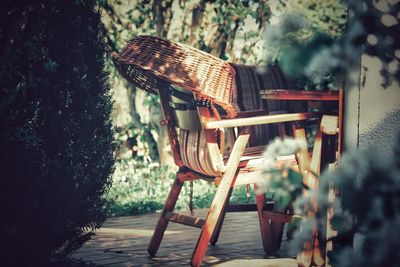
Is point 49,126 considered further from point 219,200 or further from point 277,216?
point 277,216

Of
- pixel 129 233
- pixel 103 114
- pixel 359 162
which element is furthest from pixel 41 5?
pixel 359 162

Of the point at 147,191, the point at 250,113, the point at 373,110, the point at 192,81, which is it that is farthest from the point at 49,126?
the point at 147,191

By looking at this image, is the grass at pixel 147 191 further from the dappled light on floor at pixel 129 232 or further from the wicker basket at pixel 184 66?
the wicker basket at pixel 184 66

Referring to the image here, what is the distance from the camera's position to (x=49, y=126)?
3.31 m

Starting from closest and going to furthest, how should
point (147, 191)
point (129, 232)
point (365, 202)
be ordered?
point (365, 202), point (129, 232), point (147, 191)

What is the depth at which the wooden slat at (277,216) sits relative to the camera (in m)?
3.74

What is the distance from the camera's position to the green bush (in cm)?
316

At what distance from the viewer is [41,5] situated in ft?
11.0

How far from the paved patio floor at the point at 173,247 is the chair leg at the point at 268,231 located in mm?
63

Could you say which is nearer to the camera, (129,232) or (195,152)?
(195,152)

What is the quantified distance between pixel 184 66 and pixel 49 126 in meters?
0.78

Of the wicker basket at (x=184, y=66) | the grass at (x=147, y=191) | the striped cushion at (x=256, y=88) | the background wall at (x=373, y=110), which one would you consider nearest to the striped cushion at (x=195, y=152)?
the wicker basket at (x=184, y=66)

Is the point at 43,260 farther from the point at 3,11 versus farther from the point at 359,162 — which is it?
the point at 359,162

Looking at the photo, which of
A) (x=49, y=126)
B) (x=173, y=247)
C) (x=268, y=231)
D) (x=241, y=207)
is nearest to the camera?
(x=49, y=126)
